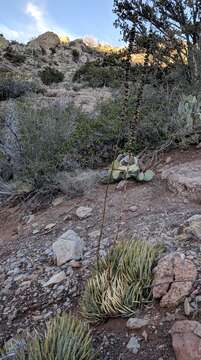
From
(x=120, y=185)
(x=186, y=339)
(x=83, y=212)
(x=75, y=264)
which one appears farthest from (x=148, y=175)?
(x=186, y=339)

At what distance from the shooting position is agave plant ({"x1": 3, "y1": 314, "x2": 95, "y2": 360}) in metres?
2.48

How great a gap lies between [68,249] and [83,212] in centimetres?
105

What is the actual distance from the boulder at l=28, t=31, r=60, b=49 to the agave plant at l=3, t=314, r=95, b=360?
29.6 meters

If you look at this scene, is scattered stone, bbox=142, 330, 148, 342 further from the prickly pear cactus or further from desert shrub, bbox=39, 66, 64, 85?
desert shrub, bbox=39, 66, 64, 85

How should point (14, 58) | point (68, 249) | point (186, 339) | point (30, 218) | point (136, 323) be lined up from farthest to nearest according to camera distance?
1. point (14, 58)
2. point (30, 218)
3. point (68, 249)
4. point (136, 323)
5. point (186, 339)

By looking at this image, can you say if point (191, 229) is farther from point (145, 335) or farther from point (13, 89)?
point (13, 89)

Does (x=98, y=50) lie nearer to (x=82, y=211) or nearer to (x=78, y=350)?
(x=82, y=211)

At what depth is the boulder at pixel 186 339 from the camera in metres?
2.37

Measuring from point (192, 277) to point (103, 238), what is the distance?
1393mm

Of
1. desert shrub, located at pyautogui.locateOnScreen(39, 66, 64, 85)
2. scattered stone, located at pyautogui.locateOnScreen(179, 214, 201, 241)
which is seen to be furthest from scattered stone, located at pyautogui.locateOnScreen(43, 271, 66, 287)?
desert shrub, located at pyautogui.locateOnScreen(39, 66, 64, 85)

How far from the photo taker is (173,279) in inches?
118

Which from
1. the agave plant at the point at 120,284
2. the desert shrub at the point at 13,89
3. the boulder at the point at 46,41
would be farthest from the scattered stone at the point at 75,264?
the boulder at the point at 46,41

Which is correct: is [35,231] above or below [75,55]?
below

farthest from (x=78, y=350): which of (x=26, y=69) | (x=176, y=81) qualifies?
(x=26, y=69)
